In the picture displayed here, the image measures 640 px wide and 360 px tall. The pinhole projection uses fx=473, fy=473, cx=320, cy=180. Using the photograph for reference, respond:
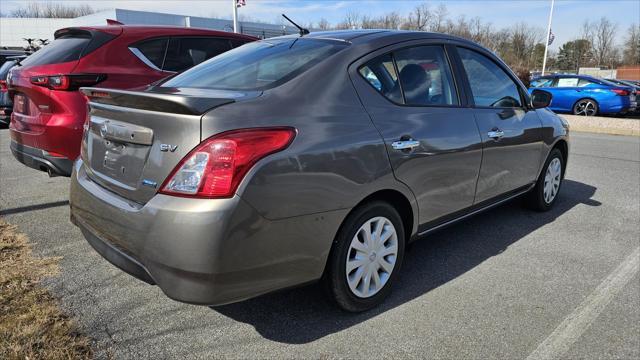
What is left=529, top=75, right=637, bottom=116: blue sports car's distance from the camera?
15.8 metres

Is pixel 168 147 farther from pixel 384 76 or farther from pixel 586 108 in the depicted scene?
pixel 586 108

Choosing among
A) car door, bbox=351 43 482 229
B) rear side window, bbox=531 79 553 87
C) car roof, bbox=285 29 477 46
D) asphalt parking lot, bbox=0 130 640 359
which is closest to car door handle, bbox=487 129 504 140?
car door, bbox=351 43 482 229

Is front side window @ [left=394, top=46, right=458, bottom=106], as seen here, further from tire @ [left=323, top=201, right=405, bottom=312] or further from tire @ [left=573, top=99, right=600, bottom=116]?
tire @ [left=573, top=99, right=600, bottom=116]

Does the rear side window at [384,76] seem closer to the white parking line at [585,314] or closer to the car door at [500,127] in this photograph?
the car door at [500,127]

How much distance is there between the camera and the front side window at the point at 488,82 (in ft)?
12.4

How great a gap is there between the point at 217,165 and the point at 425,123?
1.55 m

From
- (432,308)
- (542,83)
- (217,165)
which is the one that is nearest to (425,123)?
(432,308)

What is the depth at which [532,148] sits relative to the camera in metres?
4.40

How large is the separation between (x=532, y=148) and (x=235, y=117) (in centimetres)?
322

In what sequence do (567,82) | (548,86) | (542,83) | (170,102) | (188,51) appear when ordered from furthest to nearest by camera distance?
1. (542,83)
2. (548,86)
3. (567,82)
4. (188,51)
5. (170,102)

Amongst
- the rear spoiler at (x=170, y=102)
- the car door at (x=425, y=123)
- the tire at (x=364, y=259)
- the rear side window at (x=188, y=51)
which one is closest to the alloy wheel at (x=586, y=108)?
the rear side window at (x=188, y=51)

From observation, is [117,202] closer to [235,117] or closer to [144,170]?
[144,170]

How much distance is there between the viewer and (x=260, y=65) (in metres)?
3.08

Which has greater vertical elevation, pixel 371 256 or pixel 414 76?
pixel 414 76
